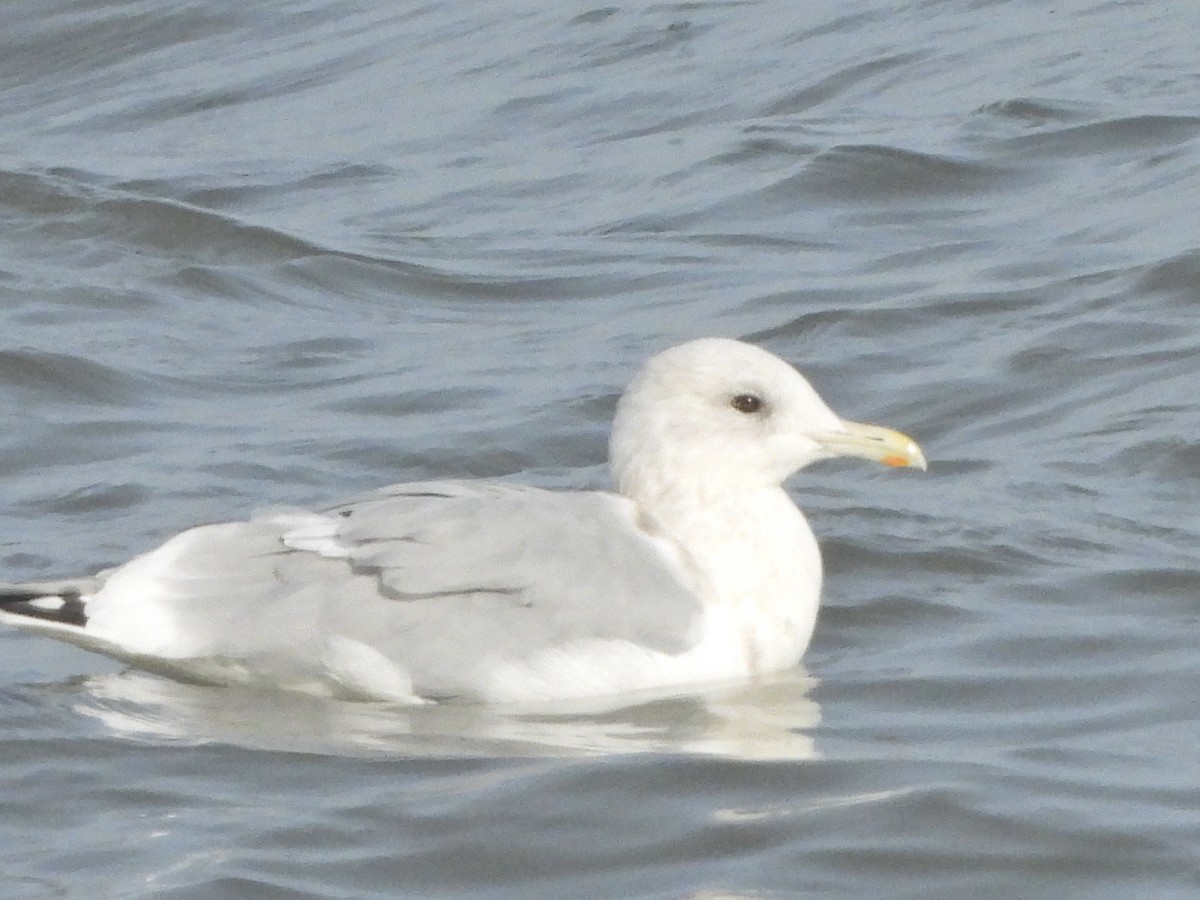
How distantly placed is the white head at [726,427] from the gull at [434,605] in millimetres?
248

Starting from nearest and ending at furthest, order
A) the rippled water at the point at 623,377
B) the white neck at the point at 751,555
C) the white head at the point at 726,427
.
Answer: the rippled water at the point at 623,377, the white neck at the point at 751,555, the white head at the point at 726,427

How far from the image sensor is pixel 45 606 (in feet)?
20.2

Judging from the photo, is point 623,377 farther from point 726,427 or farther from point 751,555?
point 751,555

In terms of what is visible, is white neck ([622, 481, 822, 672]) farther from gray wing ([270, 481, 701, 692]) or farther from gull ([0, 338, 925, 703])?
gray wing ([270, 481, 701, 692])

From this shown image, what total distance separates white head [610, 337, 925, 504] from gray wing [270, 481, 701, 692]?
21.4 inches

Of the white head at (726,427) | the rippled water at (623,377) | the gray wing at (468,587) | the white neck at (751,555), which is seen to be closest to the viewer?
the rippled water at (623,377)

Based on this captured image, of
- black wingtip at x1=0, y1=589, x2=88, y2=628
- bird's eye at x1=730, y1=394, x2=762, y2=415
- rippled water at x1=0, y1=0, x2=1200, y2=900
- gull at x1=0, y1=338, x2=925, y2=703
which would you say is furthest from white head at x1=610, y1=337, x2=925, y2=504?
black wingtip at x1=0, y1=589, x2=88, y2=628

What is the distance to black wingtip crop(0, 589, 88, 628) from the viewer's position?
20.1 ft

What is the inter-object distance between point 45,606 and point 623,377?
10.9 ft

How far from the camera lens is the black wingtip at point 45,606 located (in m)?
6.13

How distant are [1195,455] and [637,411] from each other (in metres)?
2.15

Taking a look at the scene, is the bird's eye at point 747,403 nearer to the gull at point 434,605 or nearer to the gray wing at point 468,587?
the gull at point 434,605

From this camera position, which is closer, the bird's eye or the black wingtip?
the black wingtip

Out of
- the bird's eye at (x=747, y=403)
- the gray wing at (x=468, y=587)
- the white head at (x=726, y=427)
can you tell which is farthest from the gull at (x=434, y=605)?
the bird's eye at (x=747, y=403)
